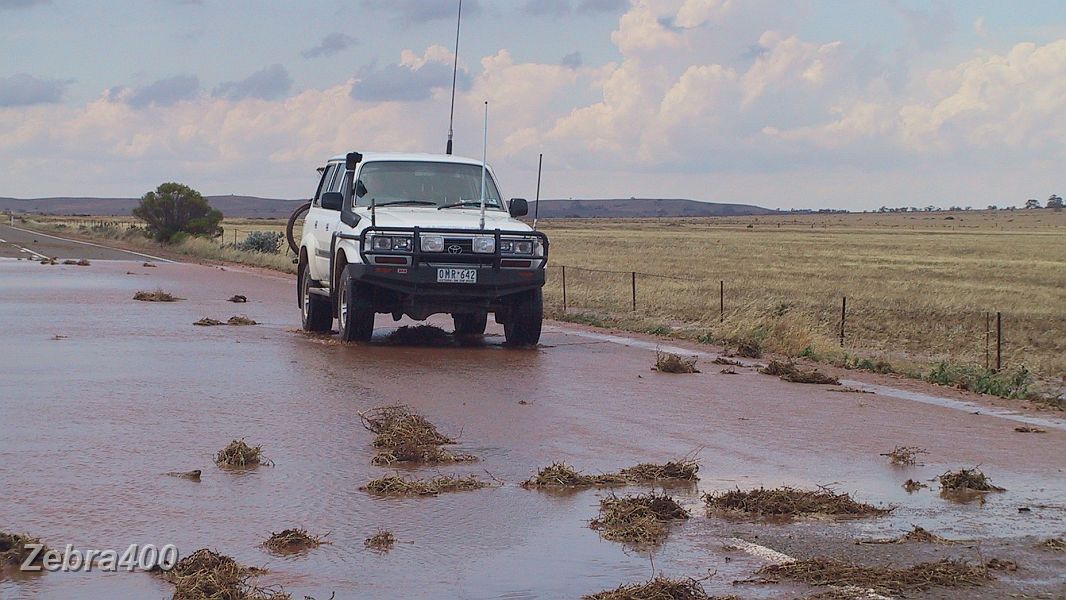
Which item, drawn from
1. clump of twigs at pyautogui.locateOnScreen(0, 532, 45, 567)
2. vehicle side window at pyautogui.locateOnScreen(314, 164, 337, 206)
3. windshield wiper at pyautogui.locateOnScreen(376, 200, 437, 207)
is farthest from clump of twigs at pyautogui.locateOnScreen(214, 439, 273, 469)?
vehicle side window at pyautogui.locateOnScreen(314, 164, 337, 206)

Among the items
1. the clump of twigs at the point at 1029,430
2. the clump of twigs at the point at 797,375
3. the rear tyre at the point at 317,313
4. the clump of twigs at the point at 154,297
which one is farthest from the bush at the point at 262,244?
the clump of twigs at the point at 1029,430

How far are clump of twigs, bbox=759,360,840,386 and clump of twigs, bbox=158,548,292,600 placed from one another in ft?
30.6

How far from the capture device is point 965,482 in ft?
26.9

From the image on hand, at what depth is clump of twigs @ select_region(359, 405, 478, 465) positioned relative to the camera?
8633 millimetres

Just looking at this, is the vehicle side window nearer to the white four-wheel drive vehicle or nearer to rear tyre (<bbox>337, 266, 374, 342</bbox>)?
the white four-wheel drive vehicle

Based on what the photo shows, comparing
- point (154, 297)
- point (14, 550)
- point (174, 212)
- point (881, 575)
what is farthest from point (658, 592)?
point (174, 212)

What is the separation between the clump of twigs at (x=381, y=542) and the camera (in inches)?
251

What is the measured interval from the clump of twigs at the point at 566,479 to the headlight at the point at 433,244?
282 inches

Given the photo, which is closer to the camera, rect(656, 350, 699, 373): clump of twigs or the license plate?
rect(656, 350, 699, 373): clump of twigs

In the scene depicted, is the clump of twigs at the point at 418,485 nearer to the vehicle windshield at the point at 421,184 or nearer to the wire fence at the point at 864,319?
the vehicle windshield at the point at 421,184

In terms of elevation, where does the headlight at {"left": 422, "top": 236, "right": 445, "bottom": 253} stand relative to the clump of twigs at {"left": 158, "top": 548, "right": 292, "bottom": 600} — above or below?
above

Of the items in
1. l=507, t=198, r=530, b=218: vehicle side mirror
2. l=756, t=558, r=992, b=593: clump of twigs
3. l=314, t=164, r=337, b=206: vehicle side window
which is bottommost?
l=756, t=558, r=992, b=593: clump of twigs

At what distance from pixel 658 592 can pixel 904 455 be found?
4.31 m

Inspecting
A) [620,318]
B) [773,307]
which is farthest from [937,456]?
[773,307]
